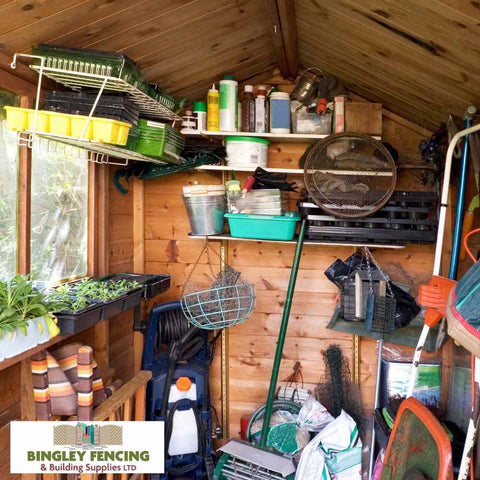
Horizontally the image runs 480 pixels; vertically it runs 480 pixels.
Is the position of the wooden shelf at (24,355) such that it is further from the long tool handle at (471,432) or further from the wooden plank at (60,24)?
the long tool handle at (471,432)

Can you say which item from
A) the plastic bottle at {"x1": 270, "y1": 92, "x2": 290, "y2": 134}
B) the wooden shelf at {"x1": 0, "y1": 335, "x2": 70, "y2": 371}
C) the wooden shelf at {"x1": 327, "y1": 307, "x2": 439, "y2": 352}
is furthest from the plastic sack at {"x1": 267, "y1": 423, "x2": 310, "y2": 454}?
the plastic bottle at {"x1": 270, "y1": 92, "x2": 290, "y2": 134}

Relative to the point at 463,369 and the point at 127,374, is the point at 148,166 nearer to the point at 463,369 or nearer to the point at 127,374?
the point at 127,374

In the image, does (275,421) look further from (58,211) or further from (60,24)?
(60,24)

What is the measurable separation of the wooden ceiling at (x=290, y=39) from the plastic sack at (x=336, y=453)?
5.39 ft

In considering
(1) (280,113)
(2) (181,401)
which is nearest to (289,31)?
(1) (280,113)

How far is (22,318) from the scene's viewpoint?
4.09 ft

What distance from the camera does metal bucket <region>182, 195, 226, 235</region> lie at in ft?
7.48

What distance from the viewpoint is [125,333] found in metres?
2.54

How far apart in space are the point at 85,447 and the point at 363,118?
6.44 feet

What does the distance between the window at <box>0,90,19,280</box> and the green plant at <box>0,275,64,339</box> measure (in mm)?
171

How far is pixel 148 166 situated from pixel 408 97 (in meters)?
1.38

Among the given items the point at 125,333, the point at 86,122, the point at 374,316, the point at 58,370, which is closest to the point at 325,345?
the point at 374,316

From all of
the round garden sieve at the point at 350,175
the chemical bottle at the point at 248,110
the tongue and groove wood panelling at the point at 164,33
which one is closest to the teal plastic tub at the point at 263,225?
the round garden sieve at the point at 350,175

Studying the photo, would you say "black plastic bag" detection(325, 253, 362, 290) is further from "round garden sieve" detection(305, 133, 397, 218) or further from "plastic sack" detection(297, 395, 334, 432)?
"plastic sack" detection(297, 395, 334, 432)
